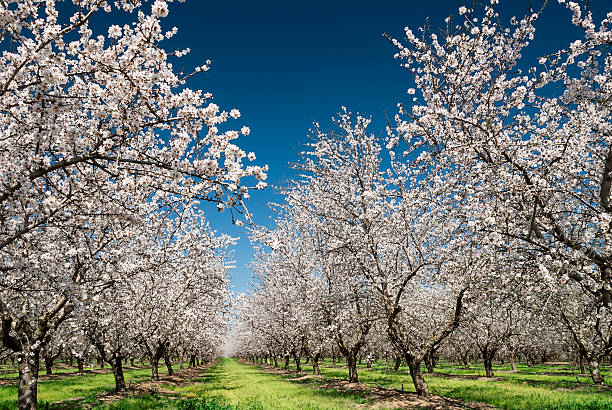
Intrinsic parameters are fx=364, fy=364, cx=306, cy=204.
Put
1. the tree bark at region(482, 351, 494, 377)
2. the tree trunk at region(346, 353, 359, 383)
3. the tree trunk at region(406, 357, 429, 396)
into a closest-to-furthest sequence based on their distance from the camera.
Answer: the tree trunk at region(406, 357, 429, 396) < the tree trunk at region(346, 353, 359, 383) < the tree bark at region(482, 351, 494, 377)

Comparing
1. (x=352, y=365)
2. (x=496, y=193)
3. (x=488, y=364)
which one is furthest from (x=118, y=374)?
(x=488, y=364)

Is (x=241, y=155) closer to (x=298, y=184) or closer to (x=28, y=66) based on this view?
(x=28, y=66)

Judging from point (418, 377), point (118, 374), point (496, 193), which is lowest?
point (118, 374)

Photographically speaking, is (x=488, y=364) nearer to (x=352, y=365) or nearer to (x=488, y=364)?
(x=488, y=364)

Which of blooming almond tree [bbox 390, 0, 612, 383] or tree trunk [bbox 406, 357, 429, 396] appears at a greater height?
blooming almond tree [bbox 390, 0, 612, 383]

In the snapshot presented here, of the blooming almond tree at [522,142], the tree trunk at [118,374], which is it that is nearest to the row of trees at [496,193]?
the blooming almond tree at [522,142]

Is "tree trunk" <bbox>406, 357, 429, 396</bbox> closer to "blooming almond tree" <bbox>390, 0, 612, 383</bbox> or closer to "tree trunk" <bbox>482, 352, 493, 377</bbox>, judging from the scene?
"blooming almond tree" <bbox>390, 0, 612, 383</bbox>

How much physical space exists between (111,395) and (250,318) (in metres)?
29.7

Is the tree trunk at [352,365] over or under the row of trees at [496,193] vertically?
under

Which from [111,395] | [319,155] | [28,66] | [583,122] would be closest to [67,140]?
[28,66]

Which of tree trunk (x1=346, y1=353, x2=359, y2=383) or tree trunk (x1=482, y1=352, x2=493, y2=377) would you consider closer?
tree trunk (x1=346, y1=353, x2=359, y2=383)

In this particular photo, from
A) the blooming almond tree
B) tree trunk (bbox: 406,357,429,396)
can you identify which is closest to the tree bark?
tree trunk (bbox: 406,357,429,396)

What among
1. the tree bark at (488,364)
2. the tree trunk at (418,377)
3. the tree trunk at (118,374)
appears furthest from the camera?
the tree bark at (488,364)

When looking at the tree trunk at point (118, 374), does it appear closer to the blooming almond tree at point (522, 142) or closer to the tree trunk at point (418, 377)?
the tree trunk at point (418, 377)
